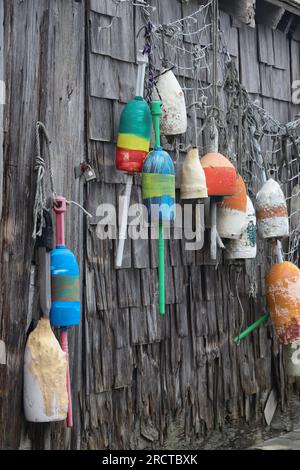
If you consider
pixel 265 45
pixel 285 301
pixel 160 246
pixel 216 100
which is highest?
pixel 265 45

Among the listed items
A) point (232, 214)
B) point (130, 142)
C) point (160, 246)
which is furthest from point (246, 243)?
point (130, 142)

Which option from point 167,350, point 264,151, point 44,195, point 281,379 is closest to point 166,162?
point 44,195

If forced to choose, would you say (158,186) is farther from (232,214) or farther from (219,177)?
(232,214)

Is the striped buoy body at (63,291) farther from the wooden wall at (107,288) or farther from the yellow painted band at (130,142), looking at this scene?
the yellow painted band at (130,142)

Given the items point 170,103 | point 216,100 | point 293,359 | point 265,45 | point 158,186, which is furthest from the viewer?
point 265,45

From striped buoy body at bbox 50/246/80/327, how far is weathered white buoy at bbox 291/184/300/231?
2.63 m

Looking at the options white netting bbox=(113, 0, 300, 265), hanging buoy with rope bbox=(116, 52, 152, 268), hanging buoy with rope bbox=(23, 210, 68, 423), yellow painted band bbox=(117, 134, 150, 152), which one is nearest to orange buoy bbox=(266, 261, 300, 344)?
white netting bbox=(113, 0, 300, 265)

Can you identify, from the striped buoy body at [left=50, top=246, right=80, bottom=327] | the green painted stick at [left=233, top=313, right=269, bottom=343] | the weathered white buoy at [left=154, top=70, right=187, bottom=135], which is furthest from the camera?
the green painted stick at [left=233, top=313, right=269, bottom=343]

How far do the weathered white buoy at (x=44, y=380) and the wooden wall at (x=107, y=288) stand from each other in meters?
0.08

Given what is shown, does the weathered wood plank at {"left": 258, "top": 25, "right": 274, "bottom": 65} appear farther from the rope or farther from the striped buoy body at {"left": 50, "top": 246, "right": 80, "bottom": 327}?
the striped buoy body at {"left": 50, "top": 246, "right": 80, "bottom": 327}

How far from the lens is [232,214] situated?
4828 millimetres

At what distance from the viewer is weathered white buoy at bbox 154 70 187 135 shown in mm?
4414

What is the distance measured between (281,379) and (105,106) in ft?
8.62

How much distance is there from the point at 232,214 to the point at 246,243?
0.84 ft
